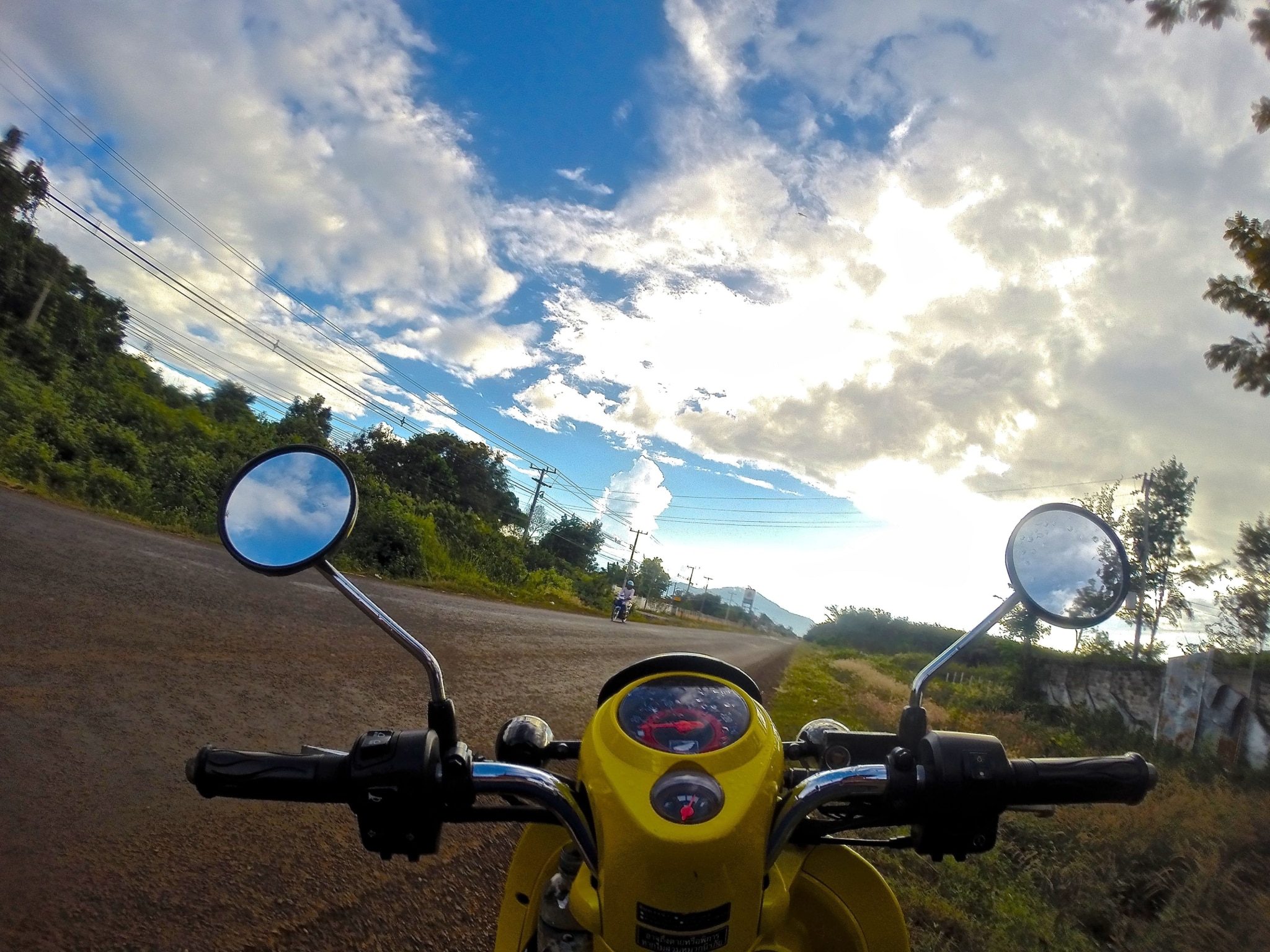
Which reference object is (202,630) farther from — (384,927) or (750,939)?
(750,939)

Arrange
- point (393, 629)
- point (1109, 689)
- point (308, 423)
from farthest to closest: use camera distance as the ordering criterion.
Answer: point (308, 423), point (1109, 689), point (393, 629)

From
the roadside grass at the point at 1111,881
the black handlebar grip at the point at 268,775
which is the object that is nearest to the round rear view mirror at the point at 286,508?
the black handlebar grip at the point at 268,775

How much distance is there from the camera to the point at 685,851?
3.24 ft

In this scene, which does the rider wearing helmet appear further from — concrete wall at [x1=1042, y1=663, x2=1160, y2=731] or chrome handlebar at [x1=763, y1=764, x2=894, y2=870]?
chrome handlebar at [x1=763, y1=764, x2=894, y2=870]

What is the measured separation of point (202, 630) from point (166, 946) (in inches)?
161

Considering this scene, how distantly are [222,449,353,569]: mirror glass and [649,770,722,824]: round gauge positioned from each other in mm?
946

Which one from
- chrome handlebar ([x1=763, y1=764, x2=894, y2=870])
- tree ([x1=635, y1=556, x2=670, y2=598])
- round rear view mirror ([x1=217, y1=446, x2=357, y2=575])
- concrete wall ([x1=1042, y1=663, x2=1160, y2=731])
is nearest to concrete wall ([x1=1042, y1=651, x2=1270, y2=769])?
concrete wall ([x1=1042, y1=663, x2=1160, y2=731])

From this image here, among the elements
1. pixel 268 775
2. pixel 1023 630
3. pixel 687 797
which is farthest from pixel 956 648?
pixel 1023 630

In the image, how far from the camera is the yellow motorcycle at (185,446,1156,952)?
3.39ft

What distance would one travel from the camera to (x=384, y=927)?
2625 mm

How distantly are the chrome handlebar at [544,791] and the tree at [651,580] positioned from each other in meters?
61.7

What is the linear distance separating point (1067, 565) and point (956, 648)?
53 cm

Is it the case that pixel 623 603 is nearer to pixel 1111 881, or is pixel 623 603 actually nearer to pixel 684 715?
pixel 1111 881

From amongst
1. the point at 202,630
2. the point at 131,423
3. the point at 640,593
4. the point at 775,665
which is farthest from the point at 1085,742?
the point at 640,593
